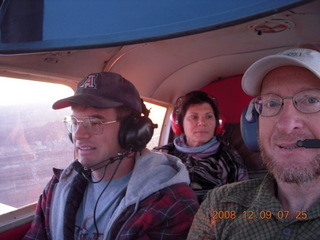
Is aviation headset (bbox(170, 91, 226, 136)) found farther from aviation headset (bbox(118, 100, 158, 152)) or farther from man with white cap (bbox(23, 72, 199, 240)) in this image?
aviation headset (bbox(118, 100, 158, 152))

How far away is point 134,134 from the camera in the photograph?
76.2 inches

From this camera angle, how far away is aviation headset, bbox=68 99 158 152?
6.32 feet

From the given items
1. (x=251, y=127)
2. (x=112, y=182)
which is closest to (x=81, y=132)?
(x=112, y=182)

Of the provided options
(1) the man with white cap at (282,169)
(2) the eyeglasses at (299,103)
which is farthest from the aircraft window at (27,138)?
(2) the eyeglasses at (299,103)

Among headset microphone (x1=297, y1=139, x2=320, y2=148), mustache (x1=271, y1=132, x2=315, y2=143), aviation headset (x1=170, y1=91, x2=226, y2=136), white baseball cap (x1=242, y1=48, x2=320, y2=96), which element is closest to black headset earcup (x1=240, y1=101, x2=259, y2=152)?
white baseball cap (x1=242, y1=48, x2=320, y2=96)

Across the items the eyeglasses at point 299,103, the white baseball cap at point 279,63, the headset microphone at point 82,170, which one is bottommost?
the headset microphone at point 82,170

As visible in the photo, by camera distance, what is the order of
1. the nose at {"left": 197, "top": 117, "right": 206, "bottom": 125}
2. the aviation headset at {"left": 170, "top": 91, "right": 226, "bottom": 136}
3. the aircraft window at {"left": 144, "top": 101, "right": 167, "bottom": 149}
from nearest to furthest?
the nose at {"left": 197, "top": 117, "right": 206, "bottom": 125} → the aviation headset at {"left": 170, "top": 91, "right": 226, "bottom": 136} → the aircraft window at {"left": 144, "top": 101, "right": 167, "bottom": 149}

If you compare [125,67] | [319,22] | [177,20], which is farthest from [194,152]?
[177,20]

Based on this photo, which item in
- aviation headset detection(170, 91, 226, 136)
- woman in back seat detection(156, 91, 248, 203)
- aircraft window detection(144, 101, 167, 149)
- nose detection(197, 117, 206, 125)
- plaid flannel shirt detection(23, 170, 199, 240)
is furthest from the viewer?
aircraft window detection(144, 101, 167, 149)

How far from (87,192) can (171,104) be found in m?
2.00

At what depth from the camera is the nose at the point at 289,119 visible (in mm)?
1306

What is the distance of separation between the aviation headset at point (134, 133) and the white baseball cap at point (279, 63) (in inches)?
25.7

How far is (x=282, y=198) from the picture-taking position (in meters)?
1.46

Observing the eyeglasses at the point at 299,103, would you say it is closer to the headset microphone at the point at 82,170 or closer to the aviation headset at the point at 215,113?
the headset microphone at the point at 82,170
